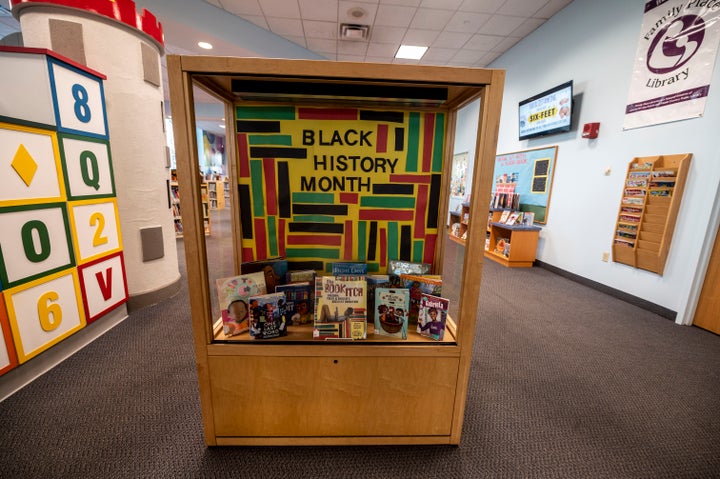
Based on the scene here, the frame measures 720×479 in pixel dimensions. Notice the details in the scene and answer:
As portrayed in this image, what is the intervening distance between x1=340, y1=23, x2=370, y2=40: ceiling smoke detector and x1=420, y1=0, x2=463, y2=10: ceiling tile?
1082mm

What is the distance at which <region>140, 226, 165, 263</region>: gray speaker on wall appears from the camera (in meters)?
2.65

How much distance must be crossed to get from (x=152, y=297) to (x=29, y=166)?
1488mm

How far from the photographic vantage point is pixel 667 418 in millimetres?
1624

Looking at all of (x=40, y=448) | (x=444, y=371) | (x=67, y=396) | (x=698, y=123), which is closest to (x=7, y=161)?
(x=67, y=396)

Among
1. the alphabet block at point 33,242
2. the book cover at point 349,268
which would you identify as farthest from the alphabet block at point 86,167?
the book cover at point 349,268

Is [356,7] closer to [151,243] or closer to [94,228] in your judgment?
[151,243]

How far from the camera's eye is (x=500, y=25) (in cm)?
446

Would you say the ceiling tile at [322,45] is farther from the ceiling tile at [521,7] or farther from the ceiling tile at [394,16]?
the ceiling tile at [521,7]

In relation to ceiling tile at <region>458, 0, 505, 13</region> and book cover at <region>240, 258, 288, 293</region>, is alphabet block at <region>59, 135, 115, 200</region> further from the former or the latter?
ceiling tile at <region>458, 0, 505, 13</region>

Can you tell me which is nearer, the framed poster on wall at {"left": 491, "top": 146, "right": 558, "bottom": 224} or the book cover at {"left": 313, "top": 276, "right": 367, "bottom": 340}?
the book cover at {"left": 313, "top": 276, "right": 367, "bottom": 340}

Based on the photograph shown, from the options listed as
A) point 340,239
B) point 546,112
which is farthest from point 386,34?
point 340,239

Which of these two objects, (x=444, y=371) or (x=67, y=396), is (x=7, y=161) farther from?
(x=444, y=371)

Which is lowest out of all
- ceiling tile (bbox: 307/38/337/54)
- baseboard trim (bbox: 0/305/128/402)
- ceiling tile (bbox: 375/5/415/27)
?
baseboard trim (bbox: 0/305/128/402)

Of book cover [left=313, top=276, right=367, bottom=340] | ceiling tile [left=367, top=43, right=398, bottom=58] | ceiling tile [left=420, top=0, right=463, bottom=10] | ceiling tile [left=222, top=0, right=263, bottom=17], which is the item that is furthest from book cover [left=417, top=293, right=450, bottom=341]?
ceiling tile [left=367, top=43, right=398, bottom=58]
